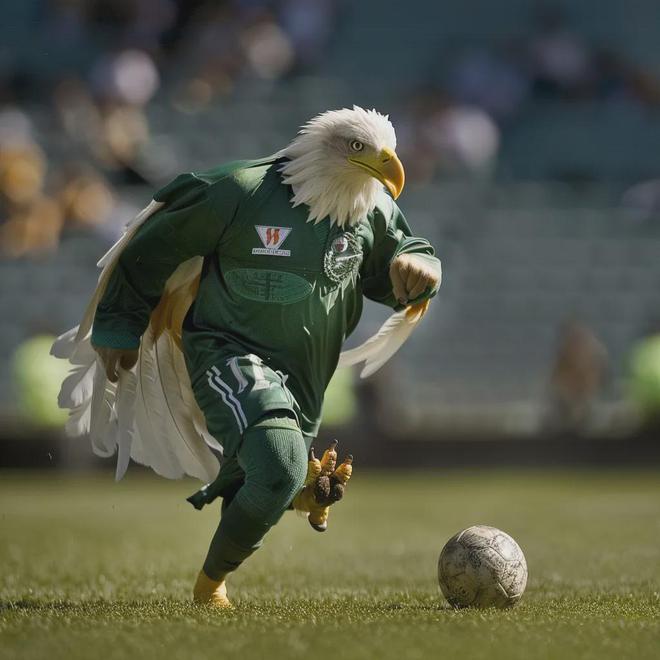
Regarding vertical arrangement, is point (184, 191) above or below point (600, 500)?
above

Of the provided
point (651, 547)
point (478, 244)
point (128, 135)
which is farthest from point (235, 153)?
point (651, 547)

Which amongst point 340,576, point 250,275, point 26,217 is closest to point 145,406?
point 250,275

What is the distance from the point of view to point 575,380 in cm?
1683

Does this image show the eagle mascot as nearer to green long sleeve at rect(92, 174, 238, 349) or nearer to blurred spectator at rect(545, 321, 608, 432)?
green long sleeve at rect(92, 174, 238, 349)

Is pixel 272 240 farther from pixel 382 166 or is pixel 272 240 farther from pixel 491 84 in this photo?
pixel 491 84

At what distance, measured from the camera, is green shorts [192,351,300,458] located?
5.48 metres

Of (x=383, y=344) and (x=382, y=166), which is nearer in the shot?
(x=382, y=166)

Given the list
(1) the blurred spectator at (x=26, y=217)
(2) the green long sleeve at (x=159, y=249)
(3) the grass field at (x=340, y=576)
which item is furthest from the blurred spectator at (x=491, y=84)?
(2) the green long sleeve at (x=159, y=249)

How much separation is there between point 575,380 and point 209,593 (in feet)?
38.3

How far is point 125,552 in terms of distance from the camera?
866cm

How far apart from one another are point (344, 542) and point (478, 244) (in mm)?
10060

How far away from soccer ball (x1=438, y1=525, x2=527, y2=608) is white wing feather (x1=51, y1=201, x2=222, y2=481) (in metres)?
1.26

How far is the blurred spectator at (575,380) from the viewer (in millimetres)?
16703

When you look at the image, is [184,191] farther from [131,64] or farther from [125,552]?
[131,64]
